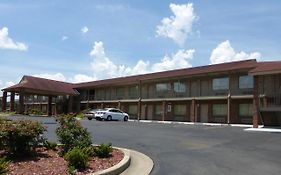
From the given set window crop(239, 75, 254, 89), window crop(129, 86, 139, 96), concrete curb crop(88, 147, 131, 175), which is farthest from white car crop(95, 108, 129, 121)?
concrete curb crop(88, 147, 131, 175)

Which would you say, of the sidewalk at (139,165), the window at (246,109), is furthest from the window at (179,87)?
the sidewalk at (139,165)

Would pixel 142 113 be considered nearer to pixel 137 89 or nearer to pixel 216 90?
pixel 137 89

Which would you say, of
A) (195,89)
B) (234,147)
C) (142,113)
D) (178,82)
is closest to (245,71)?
(195,89)

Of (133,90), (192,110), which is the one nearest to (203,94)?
(192,110)

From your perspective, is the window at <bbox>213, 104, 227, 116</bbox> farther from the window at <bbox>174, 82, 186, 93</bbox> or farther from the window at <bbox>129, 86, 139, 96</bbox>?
the window at <bbox>129, 86, 139, 96</bbox>

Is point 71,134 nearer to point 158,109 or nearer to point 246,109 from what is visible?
point 246,109

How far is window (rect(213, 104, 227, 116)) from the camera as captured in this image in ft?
133

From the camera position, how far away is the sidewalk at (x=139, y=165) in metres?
10.3

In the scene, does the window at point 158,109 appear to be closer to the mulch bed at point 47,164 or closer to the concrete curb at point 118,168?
the mulch bed at point 47,164

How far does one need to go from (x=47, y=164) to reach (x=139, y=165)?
8.98ft

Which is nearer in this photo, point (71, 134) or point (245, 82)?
point (71, 134)

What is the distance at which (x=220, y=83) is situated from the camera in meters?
41.1

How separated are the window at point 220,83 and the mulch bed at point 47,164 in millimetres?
30089

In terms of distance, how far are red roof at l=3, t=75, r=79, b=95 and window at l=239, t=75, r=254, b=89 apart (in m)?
27.8
